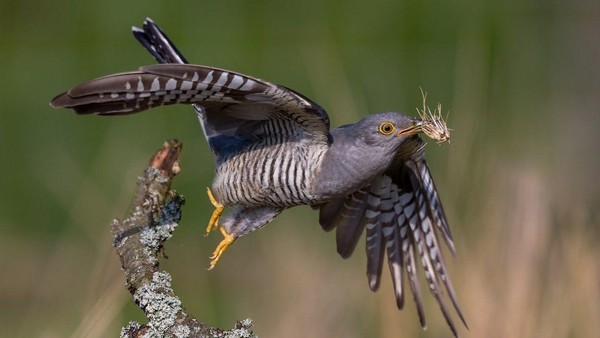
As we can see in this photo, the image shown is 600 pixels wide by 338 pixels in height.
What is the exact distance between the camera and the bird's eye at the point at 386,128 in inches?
114

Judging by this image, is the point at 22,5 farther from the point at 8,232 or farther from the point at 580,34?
the point at 580,34

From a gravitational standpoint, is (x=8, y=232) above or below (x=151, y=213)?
below

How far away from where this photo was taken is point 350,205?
3.41 meters

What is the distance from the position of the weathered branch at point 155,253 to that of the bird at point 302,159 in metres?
0.18

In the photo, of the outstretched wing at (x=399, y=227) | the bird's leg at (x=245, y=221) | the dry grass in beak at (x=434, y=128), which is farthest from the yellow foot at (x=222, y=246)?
the dry grass in beak at (x=434, y=128)

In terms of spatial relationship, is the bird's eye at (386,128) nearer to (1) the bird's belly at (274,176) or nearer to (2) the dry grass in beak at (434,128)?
(2) the dry grass in beak at (434,128)

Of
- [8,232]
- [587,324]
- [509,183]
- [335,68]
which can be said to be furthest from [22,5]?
[587,324]

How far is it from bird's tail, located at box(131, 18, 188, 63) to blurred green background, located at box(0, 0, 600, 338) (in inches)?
21.8

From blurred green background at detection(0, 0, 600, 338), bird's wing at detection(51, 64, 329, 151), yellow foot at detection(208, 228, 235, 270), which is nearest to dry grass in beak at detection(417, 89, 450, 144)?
bird's wing at detection(51, 64, 329, 151)

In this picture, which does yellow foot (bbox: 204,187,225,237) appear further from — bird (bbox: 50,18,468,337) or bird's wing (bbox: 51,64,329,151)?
bird's wing (bbox: 51,64,329,151)

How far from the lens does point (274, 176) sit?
2.97 meters

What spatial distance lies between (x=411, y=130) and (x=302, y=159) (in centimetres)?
28

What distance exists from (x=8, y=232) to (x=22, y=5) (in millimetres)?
2425

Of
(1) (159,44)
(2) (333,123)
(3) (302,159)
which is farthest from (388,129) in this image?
(2) (333,123)
